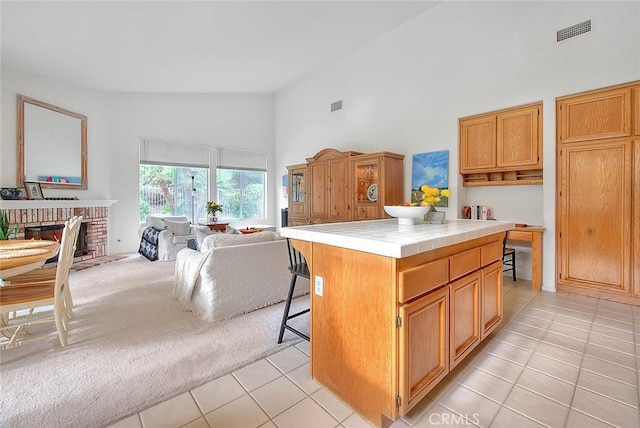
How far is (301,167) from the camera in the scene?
20.9 feet

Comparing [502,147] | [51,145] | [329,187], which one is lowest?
[329,187]

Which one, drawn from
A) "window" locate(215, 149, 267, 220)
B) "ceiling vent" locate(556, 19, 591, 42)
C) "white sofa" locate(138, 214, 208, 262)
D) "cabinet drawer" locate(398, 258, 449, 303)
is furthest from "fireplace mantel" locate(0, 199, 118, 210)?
"ceiling vent" locate(556, 19, 591, 42)

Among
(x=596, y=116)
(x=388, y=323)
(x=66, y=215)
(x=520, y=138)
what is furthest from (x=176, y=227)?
(x=596, y=116)

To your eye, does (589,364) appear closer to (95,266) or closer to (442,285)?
(442,285)

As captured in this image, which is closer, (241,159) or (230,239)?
(230,239)

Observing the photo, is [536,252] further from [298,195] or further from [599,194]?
[298,195]

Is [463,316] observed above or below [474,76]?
below

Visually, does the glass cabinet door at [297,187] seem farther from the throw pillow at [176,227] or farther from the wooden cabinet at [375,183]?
the throw pillow at [176,227]

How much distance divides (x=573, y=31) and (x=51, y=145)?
25.7 ft

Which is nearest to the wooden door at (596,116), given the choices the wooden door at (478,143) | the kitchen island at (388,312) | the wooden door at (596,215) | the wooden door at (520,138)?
the wooden door at (596,215)

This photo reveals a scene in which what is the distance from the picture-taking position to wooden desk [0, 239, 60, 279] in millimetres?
1844

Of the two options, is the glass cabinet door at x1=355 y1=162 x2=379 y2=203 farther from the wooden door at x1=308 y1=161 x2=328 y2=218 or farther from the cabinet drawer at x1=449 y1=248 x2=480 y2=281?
the cabinet drawer at x1=449 y1=248 x2=480 y2=281

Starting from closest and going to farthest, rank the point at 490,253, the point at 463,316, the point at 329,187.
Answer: the point at 463,316, the point at 490,253, the point at 329,187

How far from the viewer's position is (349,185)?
5.27 meters
